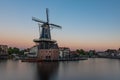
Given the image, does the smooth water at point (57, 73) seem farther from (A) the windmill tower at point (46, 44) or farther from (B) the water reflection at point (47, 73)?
(A) the windmill tower at point (46, 44)

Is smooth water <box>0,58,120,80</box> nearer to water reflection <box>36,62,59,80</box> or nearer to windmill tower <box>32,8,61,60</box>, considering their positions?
water reflection <box>36,62,59,80</box>

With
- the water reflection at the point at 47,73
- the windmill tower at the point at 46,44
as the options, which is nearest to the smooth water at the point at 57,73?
the water reflection at the point at 47,73

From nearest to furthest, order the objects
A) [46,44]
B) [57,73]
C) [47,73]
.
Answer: [47,73] < [57,73] < [46,44]

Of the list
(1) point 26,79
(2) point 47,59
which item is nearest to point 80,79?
(1) point 26,79

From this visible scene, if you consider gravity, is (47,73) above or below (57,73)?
above

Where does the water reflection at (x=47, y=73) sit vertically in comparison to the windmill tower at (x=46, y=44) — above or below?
below

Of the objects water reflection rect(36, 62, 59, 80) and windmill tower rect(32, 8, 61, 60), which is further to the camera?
windmill tower rect(32, 8, 61, 60)

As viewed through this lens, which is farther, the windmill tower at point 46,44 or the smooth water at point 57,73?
the windmill tower at point 46,44

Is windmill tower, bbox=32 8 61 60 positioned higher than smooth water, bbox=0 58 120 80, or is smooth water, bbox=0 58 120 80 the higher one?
windmill tower, bbox=32 8 61 60

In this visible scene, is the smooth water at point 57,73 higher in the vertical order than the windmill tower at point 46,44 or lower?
lower

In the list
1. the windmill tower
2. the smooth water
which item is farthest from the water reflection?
the windmill tower

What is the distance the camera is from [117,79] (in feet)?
106

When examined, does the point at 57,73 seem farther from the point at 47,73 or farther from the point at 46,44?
the point at 46,44

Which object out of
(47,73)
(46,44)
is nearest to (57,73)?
(47,73)
